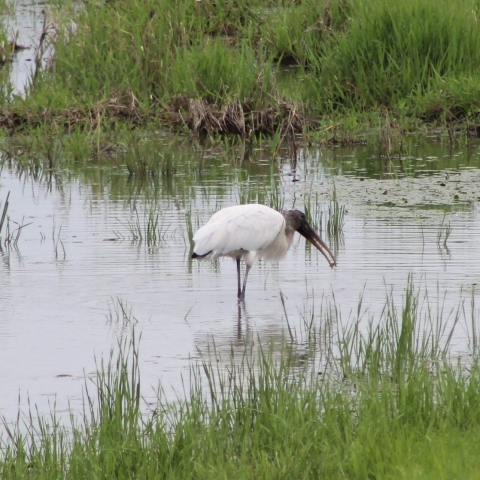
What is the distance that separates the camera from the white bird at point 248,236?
816 centimetres

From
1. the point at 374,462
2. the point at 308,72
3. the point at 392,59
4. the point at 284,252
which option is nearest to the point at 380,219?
the point at 284,252

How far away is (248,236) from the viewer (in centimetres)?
834

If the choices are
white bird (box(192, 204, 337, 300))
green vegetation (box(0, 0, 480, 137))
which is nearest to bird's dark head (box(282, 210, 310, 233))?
white bird (box(192, 204, 337, 300))

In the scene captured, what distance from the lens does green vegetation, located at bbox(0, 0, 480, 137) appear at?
44.7 feet

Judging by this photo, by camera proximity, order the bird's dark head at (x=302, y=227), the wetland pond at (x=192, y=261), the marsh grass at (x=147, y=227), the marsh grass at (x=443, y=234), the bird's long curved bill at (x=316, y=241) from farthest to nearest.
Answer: the marsh grass at (x=147, y=227), the marsh grass at (x=443, y=234), the bird's dark head at (x=302, y=227), the bird's long curved bill at (x=316, y=241), the wetland pond at (x=192, y=261)

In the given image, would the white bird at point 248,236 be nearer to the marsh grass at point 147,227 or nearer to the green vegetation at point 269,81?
the marsh grass at point 147,227

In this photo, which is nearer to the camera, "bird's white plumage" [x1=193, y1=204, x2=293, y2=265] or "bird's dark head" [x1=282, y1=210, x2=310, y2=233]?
"bird's white plumage" [x1=193, y1=204, x2=293, y2=265]

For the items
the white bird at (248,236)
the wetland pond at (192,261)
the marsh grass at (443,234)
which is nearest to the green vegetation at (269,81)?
the wetland pond at (192,261)

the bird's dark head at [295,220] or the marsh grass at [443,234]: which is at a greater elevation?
the bird's dark head at [295,220]

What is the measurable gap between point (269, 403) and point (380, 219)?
5571 millimetres

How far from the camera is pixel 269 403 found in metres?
4.67

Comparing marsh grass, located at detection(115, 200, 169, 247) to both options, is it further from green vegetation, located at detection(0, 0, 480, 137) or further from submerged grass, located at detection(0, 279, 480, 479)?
submerged grass, located at detection(0, 279, 480, 479)

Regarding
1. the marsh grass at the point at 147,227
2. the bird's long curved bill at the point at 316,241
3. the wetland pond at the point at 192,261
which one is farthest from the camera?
the marsh grass at the point at 147,227

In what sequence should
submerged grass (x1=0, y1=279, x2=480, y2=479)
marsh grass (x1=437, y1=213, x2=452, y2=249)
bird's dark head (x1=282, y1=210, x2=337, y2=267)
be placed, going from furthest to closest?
marsh grass (x1=437, y1=213, x2=452, y2=249), bird's dark head (x1=282, y1=210, x2=337, y2=267), submerged grass (x1=0, y1=279, x2=480, y2=479)
